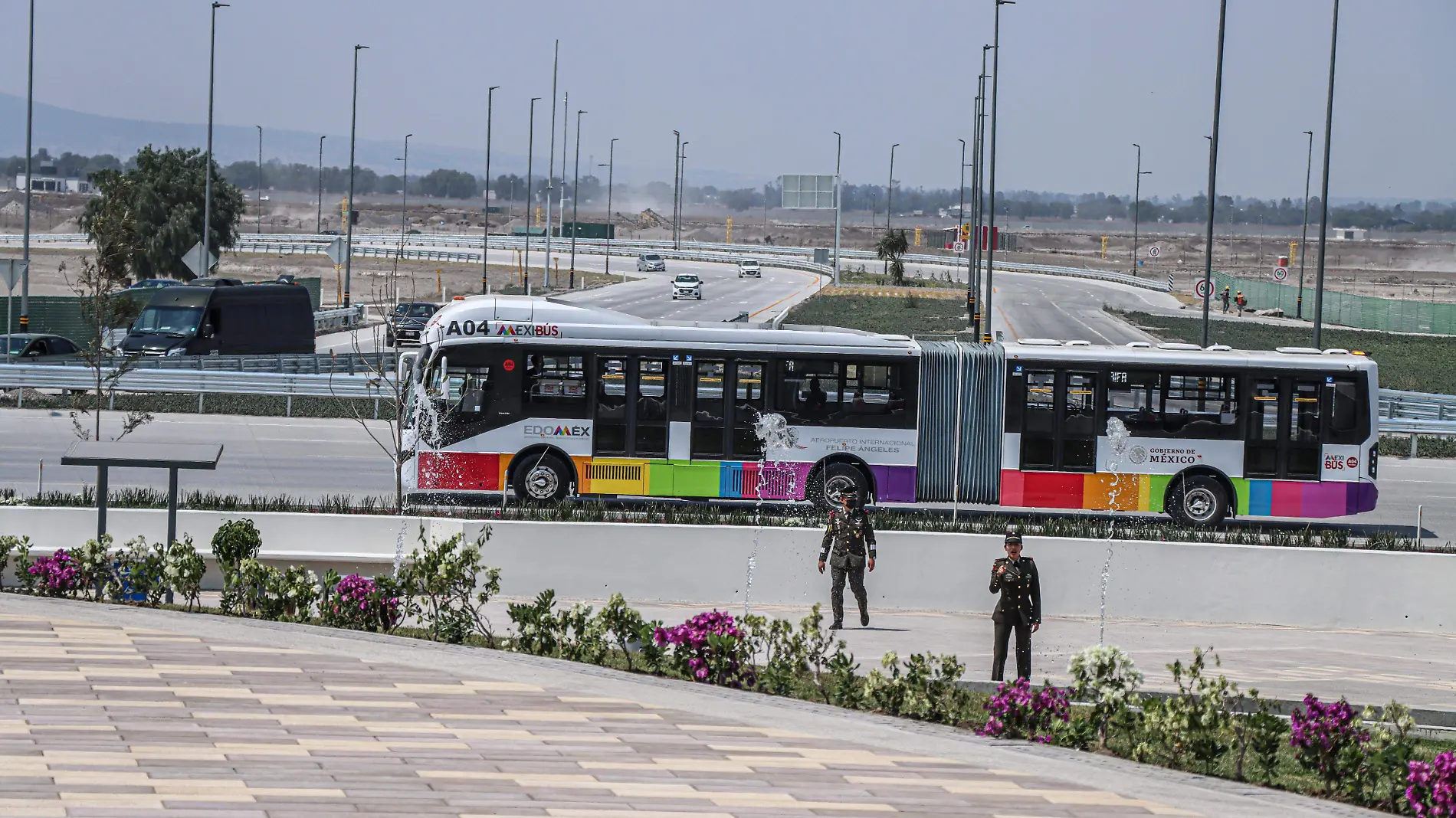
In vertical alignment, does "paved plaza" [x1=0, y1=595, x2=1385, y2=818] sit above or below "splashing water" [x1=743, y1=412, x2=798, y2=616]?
below

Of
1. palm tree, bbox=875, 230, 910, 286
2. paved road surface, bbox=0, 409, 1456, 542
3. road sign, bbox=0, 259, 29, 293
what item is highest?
palm tree, bbox=875, 230, 910, 286

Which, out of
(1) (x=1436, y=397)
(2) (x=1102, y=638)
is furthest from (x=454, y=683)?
(1) (x=1436, y=397)

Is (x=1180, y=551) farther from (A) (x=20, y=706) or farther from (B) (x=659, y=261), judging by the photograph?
(B) (x=659, y=261)

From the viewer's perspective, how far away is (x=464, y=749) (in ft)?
34.5

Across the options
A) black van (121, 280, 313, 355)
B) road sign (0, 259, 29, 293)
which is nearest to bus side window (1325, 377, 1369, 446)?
road sign (0, 259, 29, 293)

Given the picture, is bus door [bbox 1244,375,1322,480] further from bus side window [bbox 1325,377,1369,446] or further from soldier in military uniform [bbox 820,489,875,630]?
soldier in military uniform [bbox 820,489,875,630]

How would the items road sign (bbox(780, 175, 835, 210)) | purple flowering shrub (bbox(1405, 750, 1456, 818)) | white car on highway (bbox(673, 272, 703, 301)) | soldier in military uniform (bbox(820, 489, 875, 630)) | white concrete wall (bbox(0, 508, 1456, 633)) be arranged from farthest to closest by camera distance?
road sign (bbox(780, 175, 835, 210))
white car on highway (bbox(673, 272, 703, 301))
white concrete wall (bbox(0, 508, 1456, 633))
soldier in military uniform (bbox(820, 489, 875, 630))
purple flowering shrub (bbox(1405, 750, 1456, 818))

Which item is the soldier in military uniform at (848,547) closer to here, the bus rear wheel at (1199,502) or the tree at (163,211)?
the bus rear wheel at (1199,502)

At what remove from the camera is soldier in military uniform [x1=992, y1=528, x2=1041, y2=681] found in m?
A: 14.2

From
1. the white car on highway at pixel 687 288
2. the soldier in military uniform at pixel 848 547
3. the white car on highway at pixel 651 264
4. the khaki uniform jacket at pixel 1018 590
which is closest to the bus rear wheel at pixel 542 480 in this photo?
the soldier in military uniform at pixel 848 547

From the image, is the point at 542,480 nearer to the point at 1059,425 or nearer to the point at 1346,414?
the point at 1059,425

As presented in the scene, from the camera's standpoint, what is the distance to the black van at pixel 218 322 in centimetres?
4394

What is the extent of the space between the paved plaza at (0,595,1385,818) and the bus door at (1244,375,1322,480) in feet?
43.6

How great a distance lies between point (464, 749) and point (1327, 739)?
5502mm
